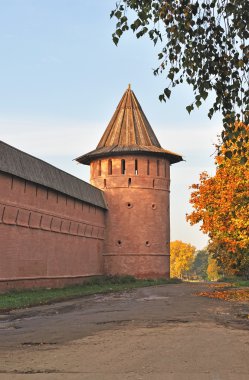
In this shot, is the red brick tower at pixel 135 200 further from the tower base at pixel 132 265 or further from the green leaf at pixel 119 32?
the green leaf at pixel 119 32

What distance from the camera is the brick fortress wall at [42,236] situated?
20359mm

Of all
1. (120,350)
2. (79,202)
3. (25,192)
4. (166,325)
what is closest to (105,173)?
(79,202)

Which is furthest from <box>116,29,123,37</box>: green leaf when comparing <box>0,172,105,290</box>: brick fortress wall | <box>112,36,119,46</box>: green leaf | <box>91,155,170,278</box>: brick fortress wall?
<box>91,155,170,278</box>: brick fortress wall

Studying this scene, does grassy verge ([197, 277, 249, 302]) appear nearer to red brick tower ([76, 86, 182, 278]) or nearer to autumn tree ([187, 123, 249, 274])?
autumn tree ([187, 123, 249, 274])

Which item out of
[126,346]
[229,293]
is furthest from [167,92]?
[229,293]

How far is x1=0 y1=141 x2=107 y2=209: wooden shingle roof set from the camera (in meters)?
20.7

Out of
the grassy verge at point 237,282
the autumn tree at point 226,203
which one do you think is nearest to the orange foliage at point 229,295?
the autumn tree at point 226,203

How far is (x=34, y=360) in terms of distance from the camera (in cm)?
640

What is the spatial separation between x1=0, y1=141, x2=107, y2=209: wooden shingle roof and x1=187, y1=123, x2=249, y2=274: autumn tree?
6924mm

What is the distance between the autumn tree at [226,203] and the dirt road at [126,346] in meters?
8.31

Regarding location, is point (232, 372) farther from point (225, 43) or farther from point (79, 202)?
point (79, 202)

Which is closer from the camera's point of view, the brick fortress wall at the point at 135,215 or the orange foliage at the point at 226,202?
the orange foliage at the point at 226,202

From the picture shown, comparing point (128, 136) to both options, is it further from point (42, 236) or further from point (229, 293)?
point (229, 293)

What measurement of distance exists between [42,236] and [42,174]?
2.93m
